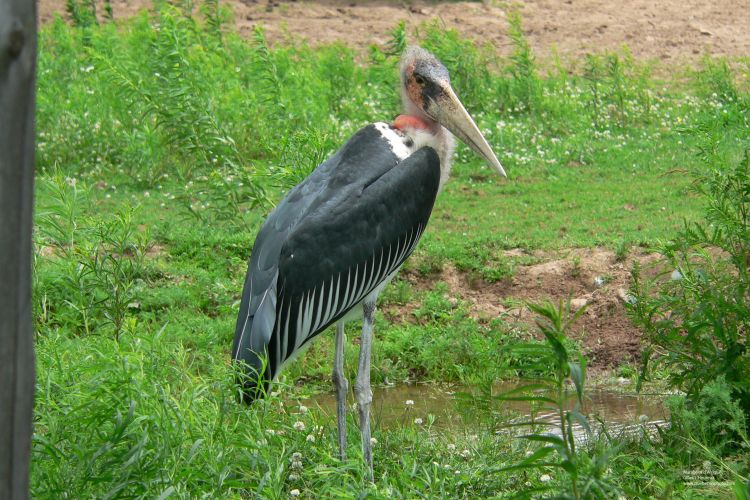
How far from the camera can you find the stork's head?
15.5 ft

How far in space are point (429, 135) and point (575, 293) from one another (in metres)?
1.88

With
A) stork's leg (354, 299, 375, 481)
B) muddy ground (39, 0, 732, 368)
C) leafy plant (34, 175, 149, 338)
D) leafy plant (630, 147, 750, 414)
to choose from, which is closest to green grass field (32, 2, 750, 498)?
leafy plant (34, 175, 149, 338)

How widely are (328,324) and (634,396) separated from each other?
166 cm

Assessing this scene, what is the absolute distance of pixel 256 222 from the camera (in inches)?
279

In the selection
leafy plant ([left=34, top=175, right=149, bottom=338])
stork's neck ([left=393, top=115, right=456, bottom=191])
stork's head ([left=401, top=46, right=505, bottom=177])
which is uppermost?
stork's head ([left=401, top=46, right=505, bottom=177])

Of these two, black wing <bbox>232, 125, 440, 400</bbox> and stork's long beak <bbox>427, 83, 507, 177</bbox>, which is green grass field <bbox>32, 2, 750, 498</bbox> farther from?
stork's long beak <bbox>427, 83, 507, 177</bbox>

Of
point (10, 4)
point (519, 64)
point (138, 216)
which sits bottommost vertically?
point (138, 216)

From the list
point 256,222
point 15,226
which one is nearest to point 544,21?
point 256,222

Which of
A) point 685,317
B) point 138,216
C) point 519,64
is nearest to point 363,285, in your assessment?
point 685,317

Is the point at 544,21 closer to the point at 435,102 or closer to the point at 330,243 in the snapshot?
the point at 435,102

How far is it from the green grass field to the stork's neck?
797 millimetres

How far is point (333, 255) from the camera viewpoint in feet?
14.1

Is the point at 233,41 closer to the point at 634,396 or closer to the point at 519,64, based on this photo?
the point at 519,64

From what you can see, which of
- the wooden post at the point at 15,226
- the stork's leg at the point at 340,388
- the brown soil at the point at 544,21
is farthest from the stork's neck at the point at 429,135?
the brown soil at the point at 544,21
